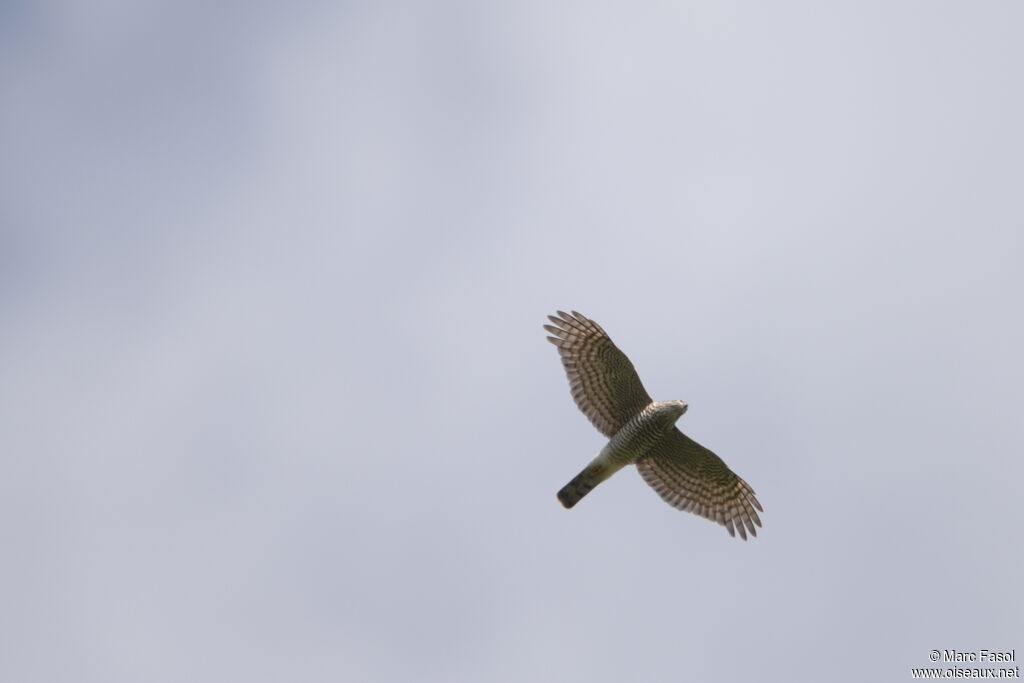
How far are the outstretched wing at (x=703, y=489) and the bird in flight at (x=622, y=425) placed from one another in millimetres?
21

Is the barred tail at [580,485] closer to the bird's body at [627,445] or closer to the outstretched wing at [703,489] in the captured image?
the bird's body at [627,445]

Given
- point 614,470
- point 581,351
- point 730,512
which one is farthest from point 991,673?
point 581,351

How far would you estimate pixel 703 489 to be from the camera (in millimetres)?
22906

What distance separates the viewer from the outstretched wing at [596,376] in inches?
860

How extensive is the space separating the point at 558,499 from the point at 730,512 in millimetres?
3755

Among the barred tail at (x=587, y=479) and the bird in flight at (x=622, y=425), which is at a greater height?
the bird in flight at (x=622, y=425)

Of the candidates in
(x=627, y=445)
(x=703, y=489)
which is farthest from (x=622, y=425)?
(x=703, y=489)

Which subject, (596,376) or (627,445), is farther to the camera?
(596,376)

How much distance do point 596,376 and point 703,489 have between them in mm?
3436

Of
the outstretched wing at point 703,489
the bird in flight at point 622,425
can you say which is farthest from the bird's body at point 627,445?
the outstretched wing at point 703,489

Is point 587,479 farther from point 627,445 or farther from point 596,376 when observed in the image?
point 596,376

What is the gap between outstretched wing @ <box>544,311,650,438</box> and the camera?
2184cm

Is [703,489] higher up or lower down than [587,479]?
higher up

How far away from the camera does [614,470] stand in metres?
22.1
